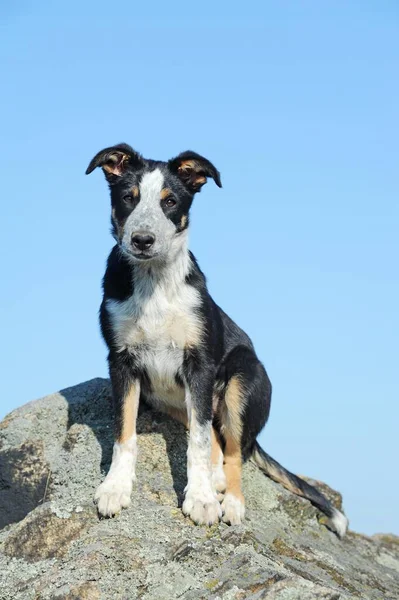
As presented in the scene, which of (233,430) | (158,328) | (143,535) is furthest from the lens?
(233,430)

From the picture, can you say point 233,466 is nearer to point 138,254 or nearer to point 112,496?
point 112,496

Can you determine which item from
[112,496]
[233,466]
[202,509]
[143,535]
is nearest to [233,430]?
[233,466]

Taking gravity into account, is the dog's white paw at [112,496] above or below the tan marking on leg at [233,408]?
below

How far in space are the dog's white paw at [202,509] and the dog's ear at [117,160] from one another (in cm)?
244

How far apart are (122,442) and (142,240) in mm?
1437

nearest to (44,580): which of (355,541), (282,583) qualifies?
(282,583)

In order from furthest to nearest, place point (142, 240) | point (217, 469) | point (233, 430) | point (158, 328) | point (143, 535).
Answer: point (233, 430), point (217, 469), point (158, 328), point (142, 240), point (143, 535)

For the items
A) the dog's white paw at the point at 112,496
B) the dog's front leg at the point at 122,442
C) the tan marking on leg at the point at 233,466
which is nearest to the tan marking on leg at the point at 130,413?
the dog's front leg at the point at 122,442

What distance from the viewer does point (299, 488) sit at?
7688 millimetres

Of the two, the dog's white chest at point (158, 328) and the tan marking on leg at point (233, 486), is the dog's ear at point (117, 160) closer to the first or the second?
→ the dog's white chest at point (158, 328)

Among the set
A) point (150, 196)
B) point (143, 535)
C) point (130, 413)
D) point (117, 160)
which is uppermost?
point (117, 160)

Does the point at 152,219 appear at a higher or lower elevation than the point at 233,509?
higher

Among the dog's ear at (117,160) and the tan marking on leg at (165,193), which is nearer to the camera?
the tan marking on leg at (165,193)

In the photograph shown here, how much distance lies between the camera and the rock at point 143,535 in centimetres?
488
